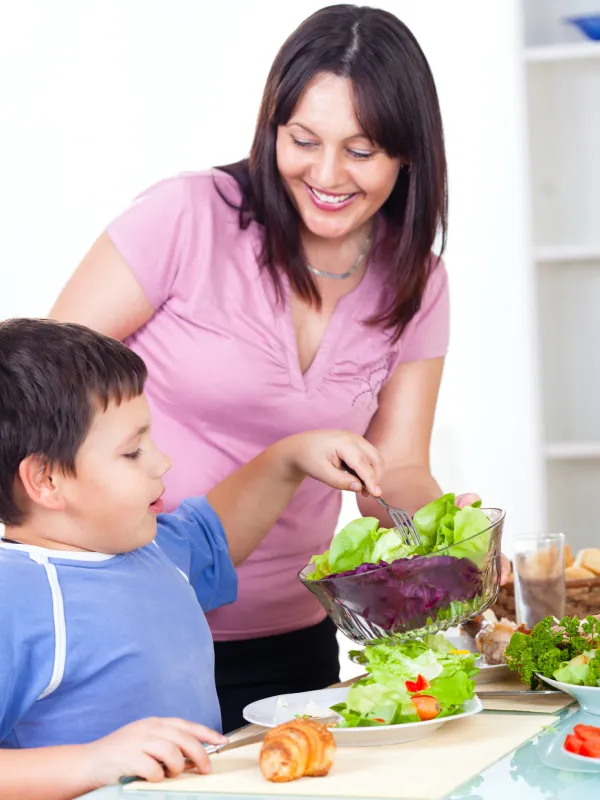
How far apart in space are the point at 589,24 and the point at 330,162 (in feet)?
6.48

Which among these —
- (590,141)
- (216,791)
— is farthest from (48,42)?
(216,791)

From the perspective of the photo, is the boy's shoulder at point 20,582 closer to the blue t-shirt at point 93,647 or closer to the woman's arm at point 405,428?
the blue t-shirt at point 93,647

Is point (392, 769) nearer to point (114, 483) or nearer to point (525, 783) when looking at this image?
point (525, 783)

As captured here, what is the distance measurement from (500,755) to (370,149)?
0.94m

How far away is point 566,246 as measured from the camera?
3.42 metres

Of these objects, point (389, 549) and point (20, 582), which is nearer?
point (20, 582)

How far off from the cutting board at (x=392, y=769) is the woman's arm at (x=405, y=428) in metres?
0.72

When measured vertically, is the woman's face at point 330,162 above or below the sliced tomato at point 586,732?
above

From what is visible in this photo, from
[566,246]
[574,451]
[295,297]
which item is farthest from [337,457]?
[566,246]

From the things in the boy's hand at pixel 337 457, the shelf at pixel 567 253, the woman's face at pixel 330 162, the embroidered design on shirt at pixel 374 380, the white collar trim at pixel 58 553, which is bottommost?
the white collar trim at pixel 58 553

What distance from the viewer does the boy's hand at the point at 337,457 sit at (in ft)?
4.90

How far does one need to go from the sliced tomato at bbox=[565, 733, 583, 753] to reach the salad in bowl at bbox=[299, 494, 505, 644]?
200 millimetres

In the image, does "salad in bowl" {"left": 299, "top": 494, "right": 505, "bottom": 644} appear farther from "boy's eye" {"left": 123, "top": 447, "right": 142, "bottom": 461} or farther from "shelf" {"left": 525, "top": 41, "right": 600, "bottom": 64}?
"shelf" {"left": 525, "top": 41, "right": 600, "bottom": 64}

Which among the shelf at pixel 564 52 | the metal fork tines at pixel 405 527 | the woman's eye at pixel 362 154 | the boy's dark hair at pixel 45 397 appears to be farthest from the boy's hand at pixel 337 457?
the shelf at pixel 564 52
